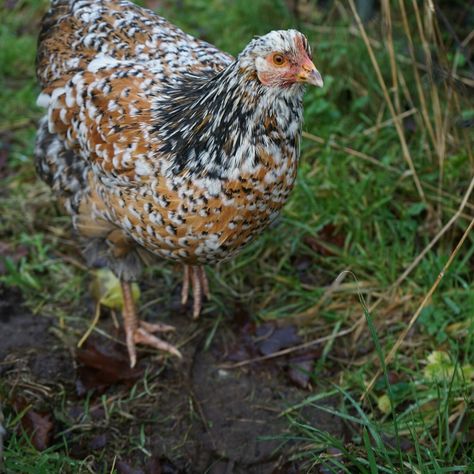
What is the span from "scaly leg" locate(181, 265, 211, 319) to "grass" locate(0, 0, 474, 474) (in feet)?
0.35

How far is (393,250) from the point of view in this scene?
3.61 metres

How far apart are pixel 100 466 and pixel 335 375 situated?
1152 millimetres

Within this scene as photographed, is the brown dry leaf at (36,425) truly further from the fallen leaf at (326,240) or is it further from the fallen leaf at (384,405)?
the fallen leaf at (326,240)

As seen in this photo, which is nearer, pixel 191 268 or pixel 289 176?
pixel 289 176

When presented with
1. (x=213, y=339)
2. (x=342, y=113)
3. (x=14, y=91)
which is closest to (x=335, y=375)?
(x=213, y=339)

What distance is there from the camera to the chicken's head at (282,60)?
7.50 ft

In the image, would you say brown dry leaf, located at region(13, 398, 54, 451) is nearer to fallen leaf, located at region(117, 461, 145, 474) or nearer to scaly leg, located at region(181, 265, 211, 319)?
fallen leaf, located at region(117, 461, 145, 474)

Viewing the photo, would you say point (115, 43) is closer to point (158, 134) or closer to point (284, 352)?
point (158, 134)

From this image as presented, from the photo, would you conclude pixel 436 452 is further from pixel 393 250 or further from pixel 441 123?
pixel 441 123

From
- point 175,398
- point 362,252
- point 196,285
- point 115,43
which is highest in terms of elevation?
point 115,43

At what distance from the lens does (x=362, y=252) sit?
361cm

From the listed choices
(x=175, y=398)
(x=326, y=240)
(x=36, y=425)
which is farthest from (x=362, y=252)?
(x=36, y=425)

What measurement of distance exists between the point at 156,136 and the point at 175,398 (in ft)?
4.05

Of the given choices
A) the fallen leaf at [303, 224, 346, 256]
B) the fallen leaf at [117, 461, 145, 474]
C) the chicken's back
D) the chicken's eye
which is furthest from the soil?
the chicken's eye
